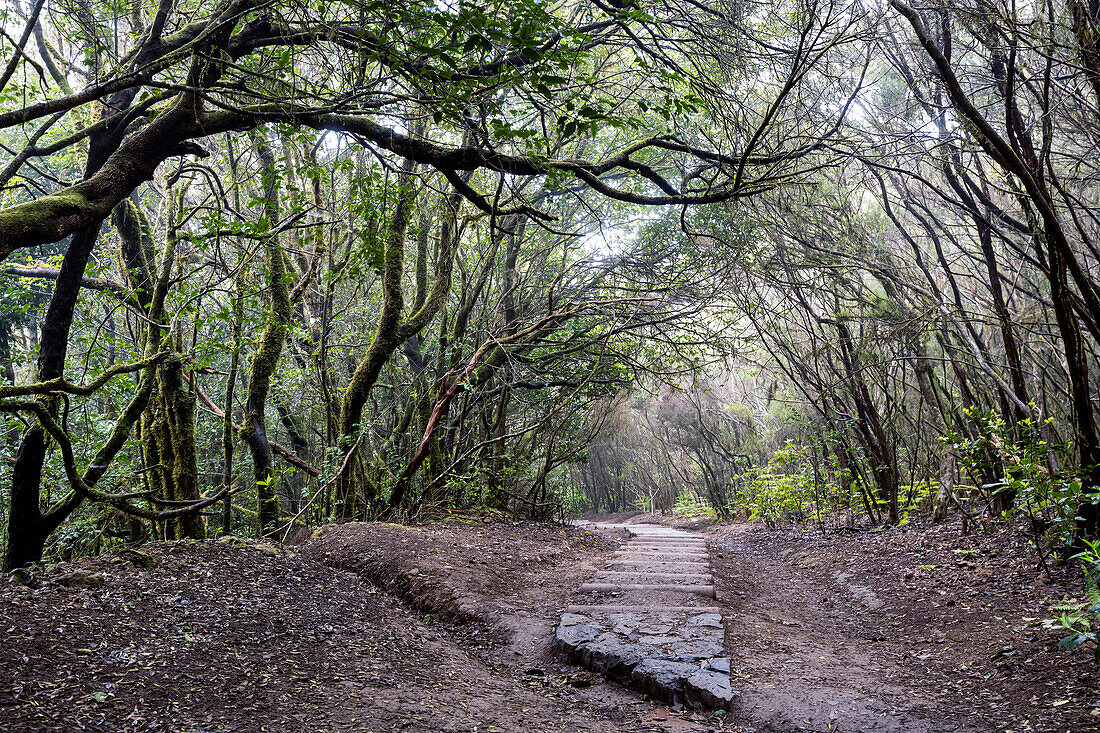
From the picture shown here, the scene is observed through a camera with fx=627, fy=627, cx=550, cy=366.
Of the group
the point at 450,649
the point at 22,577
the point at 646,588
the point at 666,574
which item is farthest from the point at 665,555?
the point at 22,577

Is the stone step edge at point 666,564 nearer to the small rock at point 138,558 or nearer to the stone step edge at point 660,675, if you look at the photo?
the stone step edge at point 660,675

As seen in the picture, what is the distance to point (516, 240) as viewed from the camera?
8797mm

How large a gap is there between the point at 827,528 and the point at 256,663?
7.58 metres

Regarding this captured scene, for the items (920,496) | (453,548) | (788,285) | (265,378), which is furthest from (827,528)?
(265,378)

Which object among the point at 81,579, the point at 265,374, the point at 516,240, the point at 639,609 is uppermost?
the point at 516,240

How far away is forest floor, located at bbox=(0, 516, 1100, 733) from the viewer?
7.79 ft

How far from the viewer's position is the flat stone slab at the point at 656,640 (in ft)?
9.92

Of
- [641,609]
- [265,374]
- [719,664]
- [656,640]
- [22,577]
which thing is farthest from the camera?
[265,374]

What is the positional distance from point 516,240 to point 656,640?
20.8 feet

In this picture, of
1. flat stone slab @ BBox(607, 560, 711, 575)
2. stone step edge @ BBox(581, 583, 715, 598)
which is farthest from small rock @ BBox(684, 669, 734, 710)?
flat stone slab @ BBox(607, 560, 711, 575)

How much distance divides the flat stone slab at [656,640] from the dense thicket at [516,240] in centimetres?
202

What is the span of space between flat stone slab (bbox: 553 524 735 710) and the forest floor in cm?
10

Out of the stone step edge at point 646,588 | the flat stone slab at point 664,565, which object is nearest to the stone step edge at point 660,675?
the stone step edge at point 646,588

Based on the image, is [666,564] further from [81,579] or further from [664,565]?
Answer: [81,579]
